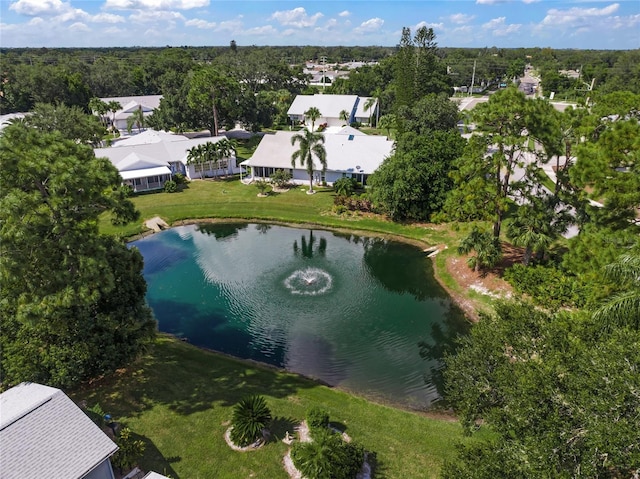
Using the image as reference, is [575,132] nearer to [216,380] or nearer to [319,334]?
[319,334]

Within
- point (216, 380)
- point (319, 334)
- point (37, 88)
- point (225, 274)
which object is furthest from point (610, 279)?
point (37, 88)

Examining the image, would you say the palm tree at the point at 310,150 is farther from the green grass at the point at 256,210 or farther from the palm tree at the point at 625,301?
the palm tree at the point at 625,301

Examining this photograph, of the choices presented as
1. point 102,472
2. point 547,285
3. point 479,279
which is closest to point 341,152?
point 479,279

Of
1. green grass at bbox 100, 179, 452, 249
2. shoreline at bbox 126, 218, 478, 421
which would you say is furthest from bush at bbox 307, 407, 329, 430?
green grass at bbox 100, 179, 452, 249

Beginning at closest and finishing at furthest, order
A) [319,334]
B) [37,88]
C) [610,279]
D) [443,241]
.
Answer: [610,279], [319,334], [443,241], [37,88]

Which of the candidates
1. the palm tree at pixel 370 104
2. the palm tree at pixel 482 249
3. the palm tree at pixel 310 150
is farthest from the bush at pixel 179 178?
the palm tree at pixel 370 104

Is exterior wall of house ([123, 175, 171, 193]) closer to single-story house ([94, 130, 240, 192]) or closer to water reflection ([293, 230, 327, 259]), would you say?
single-story house ([94, 130, 240, 192])
